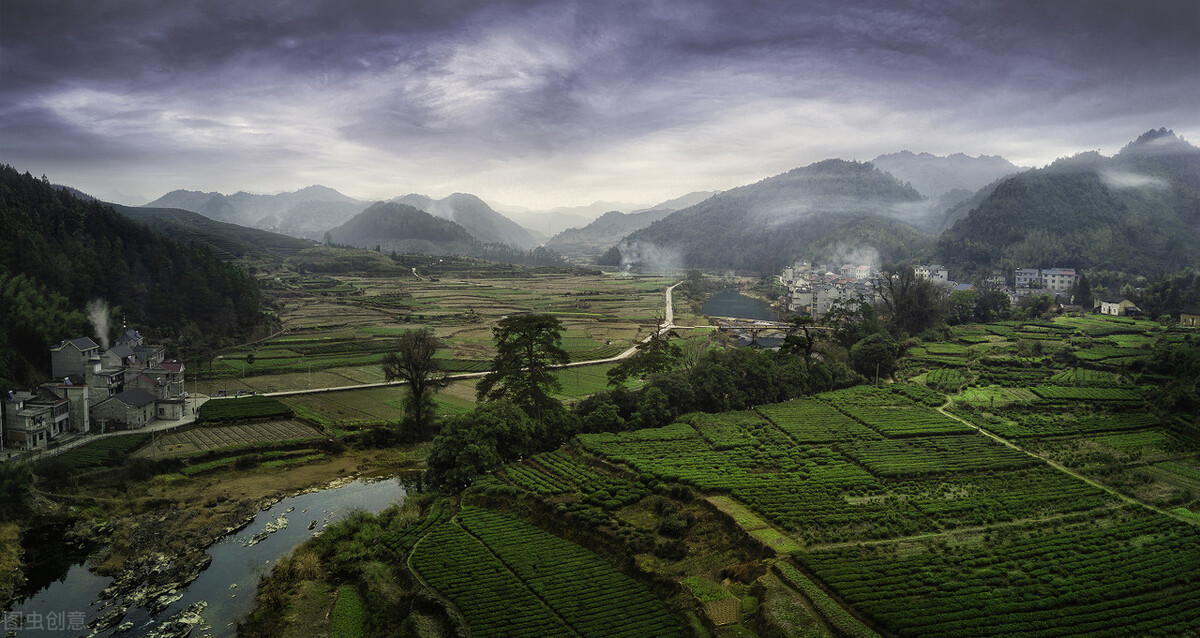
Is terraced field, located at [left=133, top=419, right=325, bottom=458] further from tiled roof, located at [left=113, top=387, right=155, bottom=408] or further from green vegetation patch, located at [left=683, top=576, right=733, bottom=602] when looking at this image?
green vegetation patch, located at [left=683, top=576, right=733, bottom=602]

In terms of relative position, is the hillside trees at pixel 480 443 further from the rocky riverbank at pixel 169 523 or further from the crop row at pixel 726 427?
the crop row at pixel 726 427

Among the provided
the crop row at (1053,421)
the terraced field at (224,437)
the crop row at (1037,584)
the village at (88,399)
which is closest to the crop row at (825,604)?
the crop row at (1037,584)

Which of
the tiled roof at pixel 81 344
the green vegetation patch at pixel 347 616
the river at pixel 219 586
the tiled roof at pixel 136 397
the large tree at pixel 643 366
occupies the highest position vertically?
the tiled roof at pixel 81 344

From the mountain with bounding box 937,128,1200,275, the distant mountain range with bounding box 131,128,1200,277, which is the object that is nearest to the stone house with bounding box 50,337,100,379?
the distant mountain range with bounding box 131,128,1200,277

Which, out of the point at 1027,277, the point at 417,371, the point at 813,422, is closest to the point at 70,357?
the point at 417,371

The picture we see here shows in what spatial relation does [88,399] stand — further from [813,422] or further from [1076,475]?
[1076,475]

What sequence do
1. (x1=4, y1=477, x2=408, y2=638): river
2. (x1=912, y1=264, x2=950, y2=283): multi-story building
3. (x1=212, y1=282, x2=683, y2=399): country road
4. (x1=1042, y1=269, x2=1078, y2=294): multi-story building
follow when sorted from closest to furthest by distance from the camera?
1. (x1=4, y1=477, x2=408, y2=638): river
2. (x1=212, y1=282, x2=683, y2=399): country road
3. (x1=1042, y1=269, x2=1078, y2=294): multi-story building
4. (x1=912, y1=264, x2=950, y2=283): multi-story building
